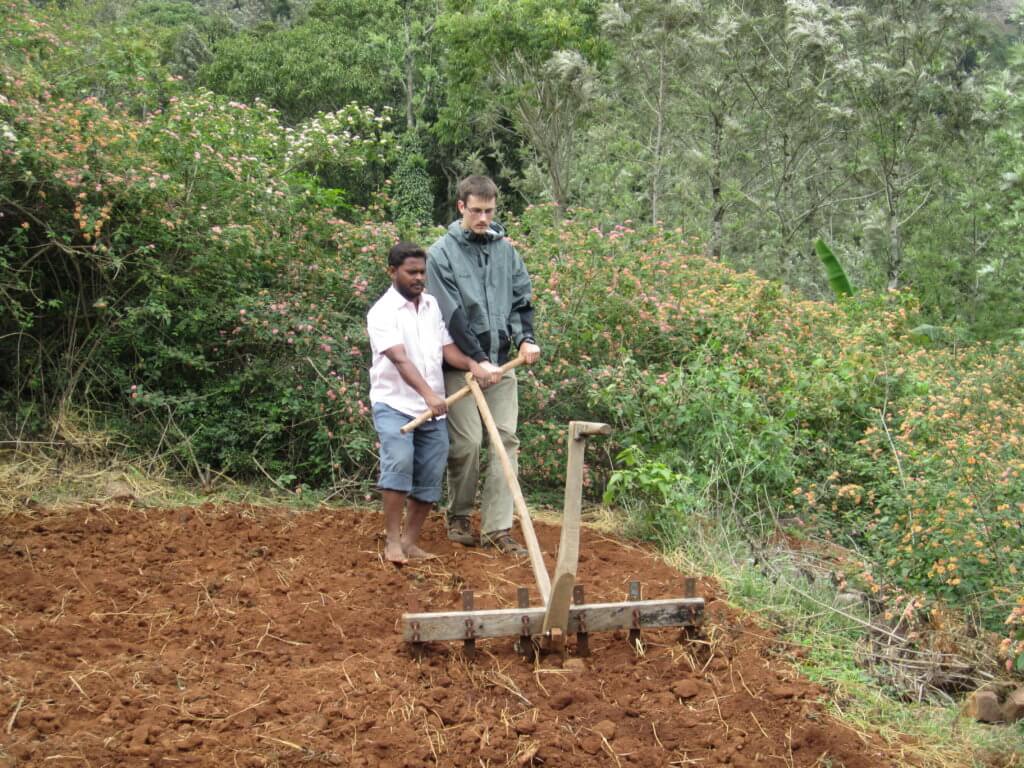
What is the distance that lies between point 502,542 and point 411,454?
2.67ft

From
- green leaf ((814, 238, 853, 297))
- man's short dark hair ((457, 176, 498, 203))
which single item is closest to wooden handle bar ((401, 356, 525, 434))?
man's short dark hair ((457, 176, 498, 203))

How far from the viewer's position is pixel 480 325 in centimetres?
557

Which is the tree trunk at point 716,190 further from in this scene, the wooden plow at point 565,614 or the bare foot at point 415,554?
the wooden plow at point 565,614

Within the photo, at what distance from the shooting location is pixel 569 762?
3406 mm

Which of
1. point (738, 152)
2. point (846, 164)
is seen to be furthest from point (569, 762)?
point (738, 152)

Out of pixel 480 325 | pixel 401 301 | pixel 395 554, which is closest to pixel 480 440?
pixel 480 325

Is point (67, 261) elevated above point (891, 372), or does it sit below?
above

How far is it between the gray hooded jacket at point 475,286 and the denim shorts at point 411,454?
1.57 feet

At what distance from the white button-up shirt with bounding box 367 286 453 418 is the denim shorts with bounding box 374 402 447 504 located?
0.07 meters

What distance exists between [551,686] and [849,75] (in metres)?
15.8

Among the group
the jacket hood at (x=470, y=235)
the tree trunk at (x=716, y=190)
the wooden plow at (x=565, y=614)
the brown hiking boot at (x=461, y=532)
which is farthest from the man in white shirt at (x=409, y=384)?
the tree trunk at (x=716, y=190)

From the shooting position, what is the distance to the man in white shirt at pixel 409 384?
208 inches

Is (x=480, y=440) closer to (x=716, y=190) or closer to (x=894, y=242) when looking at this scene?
(x=894, y=242)

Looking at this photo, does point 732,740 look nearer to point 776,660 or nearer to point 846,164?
point 776,660
